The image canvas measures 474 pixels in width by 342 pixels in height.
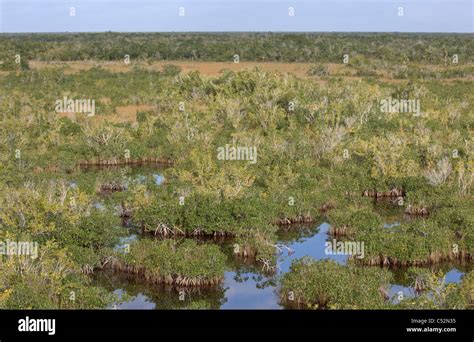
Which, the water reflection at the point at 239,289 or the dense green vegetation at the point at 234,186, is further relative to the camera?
the water reflection at the point at 239,289

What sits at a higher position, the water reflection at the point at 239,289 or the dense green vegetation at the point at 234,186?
the dense green vegetation at the point at 234,186
